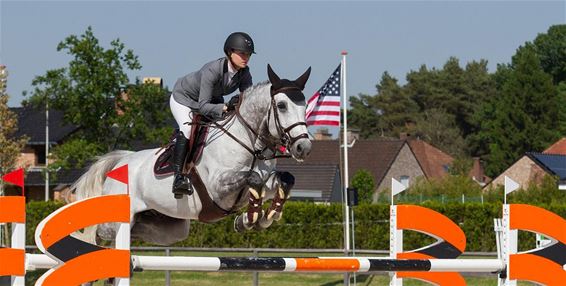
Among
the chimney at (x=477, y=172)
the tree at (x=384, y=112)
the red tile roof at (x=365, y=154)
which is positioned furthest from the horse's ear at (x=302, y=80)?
the tree at (x=384, y=112)

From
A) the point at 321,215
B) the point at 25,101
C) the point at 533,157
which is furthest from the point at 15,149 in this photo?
the point at 533,157

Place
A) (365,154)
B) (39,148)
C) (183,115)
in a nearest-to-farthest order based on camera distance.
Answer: (183,115)
(39,148)
(365,154)

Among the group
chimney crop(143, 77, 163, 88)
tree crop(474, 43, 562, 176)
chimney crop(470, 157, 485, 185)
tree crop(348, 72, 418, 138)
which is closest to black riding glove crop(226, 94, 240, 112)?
chimney crop(143, 77, 163, 88)

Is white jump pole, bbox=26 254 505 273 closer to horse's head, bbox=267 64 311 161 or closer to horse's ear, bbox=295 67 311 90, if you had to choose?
horse's head, bbox=267 64 311 161

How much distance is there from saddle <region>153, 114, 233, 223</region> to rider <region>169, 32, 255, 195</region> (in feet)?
0.16

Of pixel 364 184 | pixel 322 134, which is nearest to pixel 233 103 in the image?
pixel 364 184

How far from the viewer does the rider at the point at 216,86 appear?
22.3 feet

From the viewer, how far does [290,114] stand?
636cm

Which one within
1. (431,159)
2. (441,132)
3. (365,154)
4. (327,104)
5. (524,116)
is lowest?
(327,104)

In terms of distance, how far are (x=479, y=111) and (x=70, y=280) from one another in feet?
→ 219

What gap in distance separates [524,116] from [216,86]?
58.1 metres

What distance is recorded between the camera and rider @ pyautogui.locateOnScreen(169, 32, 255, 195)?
6.79m

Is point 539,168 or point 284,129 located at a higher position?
point 539,168

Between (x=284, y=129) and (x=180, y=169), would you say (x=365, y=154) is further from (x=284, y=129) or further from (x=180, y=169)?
(x=284, y=129)
